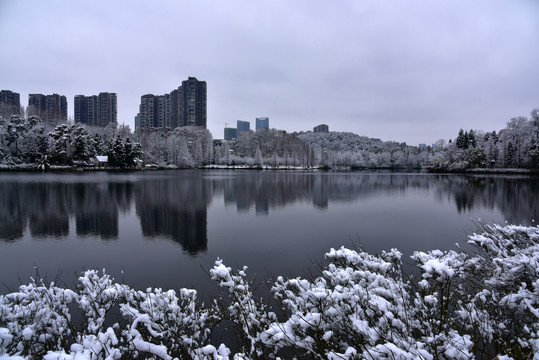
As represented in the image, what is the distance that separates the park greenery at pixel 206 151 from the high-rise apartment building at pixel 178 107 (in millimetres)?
42836

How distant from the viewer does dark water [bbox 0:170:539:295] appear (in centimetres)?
923

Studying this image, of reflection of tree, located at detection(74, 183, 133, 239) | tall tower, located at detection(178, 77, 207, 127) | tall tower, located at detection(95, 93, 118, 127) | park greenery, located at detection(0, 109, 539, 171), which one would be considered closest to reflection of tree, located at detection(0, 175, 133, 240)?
reflection of tree, located at detection(74, 183, 133, 239)

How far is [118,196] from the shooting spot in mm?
23578

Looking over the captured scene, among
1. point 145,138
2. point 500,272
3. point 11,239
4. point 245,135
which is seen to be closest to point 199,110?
point 245,135

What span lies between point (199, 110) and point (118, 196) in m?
139

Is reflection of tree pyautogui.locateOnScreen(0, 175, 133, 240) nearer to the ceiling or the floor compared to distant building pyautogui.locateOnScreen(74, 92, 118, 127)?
nearer to the floor

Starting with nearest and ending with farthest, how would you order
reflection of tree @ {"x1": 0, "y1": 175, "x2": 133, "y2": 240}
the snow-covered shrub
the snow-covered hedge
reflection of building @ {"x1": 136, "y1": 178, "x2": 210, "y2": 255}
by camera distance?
the snow-covered hedge < the snow-covered shrub < reflection of building @ {"x1": 136, "y1": 178, "x2": 210, "y2": 255} < reflection of tree @ {"x1": 0, "y1": 175, "x2": 133, "y2": 240}

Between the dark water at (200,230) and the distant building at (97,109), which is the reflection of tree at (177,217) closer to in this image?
the dark water at (200,230)

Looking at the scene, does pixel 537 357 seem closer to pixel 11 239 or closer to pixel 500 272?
pixel 500 272

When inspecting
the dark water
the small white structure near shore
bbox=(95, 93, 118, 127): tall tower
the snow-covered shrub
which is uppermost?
bbox=(95, 93, 118, 127): tall tower

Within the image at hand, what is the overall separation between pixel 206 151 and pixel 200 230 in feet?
245

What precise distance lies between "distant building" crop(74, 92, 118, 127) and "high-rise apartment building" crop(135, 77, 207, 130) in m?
14.9

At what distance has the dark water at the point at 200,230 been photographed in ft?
30.3

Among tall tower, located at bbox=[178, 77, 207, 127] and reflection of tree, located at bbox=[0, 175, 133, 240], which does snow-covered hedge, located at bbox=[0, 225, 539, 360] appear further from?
tall tower, located at bbox=[178, 77, 207, 127]
